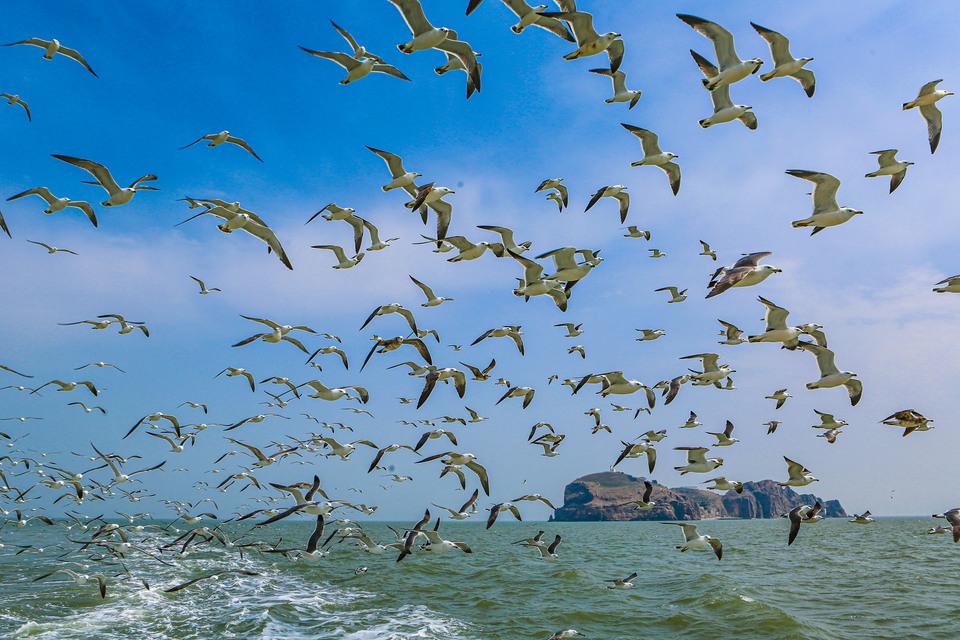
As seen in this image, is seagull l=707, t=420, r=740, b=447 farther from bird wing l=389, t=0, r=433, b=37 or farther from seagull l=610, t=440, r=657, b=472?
bird wing l=389, t=0, r=433, b=37

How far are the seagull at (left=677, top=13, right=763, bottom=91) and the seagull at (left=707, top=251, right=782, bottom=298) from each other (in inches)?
135

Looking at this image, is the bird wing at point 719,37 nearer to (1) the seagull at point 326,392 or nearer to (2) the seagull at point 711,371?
(2) the seagull at point 711,371

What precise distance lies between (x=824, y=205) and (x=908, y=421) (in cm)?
521

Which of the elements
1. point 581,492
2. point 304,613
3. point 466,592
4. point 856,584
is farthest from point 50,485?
point 581,492

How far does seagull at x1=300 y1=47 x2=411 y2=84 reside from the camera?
1175 cm

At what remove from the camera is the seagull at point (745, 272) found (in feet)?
34.9

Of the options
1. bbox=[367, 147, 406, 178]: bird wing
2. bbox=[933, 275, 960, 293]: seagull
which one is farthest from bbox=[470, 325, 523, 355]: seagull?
bbox=[933, 275, 960, 293]: seagull

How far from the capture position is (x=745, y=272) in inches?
418

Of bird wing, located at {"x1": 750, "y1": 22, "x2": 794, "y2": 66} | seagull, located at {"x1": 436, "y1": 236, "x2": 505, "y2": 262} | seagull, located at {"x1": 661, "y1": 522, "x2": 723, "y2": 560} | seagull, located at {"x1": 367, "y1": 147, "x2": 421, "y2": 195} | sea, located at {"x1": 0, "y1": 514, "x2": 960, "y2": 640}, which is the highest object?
bird wing, located at {"x1": 750, "y1": 22, "x2": 794, "y2": 66}

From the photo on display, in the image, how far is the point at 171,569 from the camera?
27.9m

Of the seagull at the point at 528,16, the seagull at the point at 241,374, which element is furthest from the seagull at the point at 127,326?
the seagull at the point at 528,16

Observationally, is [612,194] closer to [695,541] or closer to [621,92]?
[621,92]

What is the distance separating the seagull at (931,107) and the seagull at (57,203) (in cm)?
1880

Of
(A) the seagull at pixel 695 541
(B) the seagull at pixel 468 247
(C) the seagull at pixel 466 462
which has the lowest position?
(A) the seagull at pixel 695 541
